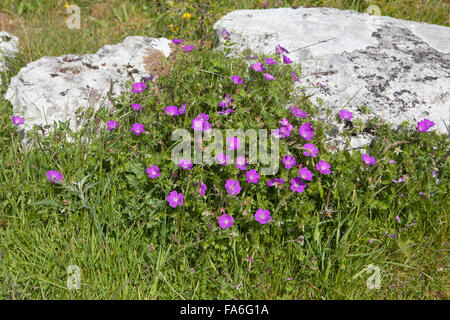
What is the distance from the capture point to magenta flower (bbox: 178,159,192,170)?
2.44 meters

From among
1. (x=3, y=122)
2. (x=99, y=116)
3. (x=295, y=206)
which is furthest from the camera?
(x=3, y=122)

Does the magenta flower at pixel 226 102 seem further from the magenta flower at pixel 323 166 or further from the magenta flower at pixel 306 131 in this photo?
the magenta flower at pixel 323 166

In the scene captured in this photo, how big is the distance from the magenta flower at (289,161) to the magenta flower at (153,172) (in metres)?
0.78

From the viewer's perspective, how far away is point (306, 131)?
264 cm

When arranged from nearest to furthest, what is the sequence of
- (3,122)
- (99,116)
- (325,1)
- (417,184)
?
(417,184) < (99,116) < (3,122) < (325,1)

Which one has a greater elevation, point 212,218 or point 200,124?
point 200,124

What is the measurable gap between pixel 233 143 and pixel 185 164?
1.06 feet

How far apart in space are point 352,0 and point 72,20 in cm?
332

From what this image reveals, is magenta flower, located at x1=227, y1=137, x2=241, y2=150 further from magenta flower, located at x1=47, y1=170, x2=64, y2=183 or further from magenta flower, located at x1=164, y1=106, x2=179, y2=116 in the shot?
magenta flower, located at x1=47, y1=170, x2=64, y2=183

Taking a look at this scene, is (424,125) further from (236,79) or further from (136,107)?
(136,107)

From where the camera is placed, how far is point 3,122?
3238 millimetres

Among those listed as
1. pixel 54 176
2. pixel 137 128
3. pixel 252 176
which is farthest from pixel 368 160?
pixel 54 176
